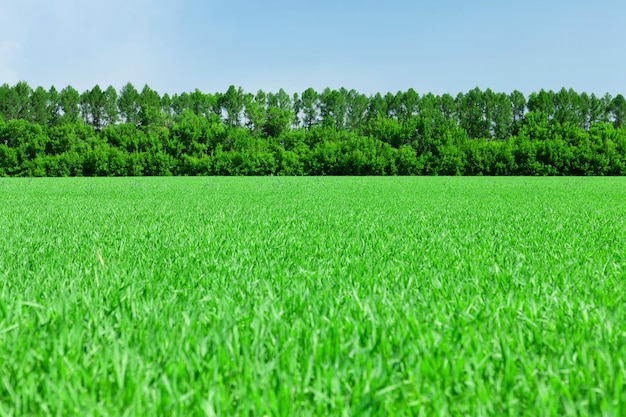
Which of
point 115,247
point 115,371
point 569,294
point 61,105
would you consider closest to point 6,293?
point 115,371

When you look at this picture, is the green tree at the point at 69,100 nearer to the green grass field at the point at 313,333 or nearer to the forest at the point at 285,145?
the forest at the point at 285,145

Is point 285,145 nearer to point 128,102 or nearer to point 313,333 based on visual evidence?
point 128,102

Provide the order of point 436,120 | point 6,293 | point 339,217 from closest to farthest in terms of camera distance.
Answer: point 6,293 < point 339,217 < point 436,120

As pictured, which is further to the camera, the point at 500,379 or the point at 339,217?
the point at 339,217

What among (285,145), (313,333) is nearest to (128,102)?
(285,145)

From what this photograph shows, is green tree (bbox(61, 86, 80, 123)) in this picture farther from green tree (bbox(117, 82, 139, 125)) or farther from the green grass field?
the green grass field

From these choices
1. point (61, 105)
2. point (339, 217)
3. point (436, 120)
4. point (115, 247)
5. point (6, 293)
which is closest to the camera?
point (6, 293)

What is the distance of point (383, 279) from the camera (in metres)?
2.53

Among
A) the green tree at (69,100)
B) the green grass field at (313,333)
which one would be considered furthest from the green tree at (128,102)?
the green grass field at (313,333)

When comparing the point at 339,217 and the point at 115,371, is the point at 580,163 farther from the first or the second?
the point at 115,371

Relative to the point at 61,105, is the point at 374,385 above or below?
below

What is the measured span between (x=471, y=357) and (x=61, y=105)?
249 ft

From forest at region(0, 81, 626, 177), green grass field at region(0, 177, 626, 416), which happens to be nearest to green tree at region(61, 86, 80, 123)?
forest at region(0, 81, 626, 177)

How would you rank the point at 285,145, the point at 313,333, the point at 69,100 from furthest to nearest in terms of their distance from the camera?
the point at 69,100 → the point at 285,145 → the point at 313,333
